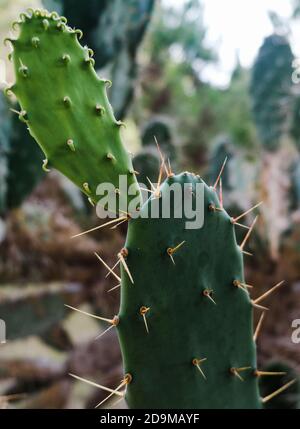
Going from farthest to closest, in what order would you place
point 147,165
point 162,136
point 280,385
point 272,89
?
point 272,89 → point 162,136 → point 147,165 → point 280,385

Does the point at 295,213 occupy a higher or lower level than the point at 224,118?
lower

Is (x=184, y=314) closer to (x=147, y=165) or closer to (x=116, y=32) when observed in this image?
(x=147, y=165)

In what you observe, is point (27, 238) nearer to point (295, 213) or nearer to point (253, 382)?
point (295, 213)

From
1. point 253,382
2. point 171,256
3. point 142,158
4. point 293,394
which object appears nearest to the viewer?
point 171,256

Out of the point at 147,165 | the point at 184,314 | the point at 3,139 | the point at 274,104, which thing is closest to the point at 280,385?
the point at 147,165

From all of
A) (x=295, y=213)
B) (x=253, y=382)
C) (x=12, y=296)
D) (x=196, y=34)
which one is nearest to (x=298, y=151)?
(x=295, y=213)

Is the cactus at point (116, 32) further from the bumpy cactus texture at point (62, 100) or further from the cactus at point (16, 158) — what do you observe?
the bumpy cactus texture at point (62, 100)
